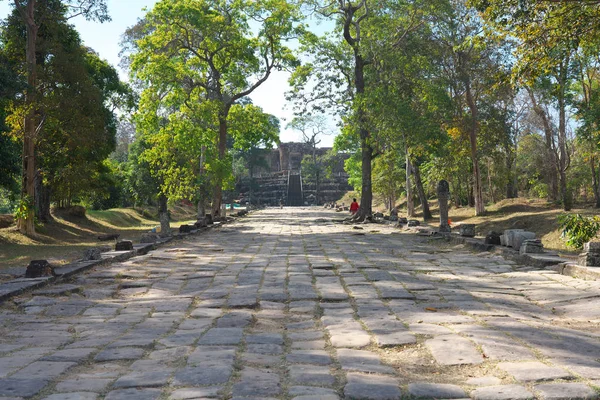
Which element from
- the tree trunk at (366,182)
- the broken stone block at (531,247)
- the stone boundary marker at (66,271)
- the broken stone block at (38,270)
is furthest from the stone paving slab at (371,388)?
the tree trunk at (366,182)

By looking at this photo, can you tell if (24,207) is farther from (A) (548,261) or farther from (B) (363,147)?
(B) (363,147)

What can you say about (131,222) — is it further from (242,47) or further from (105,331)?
(105,331)

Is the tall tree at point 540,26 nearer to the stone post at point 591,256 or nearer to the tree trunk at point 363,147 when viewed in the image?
the stone post at point 591,256

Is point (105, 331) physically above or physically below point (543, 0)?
below

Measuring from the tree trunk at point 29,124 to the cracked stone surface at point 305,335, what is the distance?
874cm

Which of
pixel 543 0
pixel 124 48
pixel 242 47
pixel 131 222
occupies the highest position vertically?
pixel 124 48

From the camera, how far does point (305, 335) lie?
4.89 meters

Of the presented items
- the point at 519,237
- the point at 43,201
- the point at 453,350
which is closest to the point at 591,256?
the point at 519,237

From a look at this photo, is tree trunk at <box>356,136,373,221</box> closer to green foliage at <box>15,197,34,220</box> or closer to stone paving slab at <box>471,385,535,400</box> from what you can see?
green foliage at <box>15,197,34,220</box>

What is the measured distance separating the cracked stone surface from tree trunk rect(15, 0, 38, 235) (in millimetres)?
8744

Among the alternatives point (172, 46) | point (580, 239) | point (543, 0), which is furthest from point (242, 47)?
point (580, 239)

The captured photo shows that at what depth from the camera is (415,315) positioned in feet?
18.3

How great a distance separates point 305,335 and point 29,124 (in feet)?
46.6

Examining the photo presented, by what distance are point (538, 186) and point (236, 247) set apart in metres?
25.4
